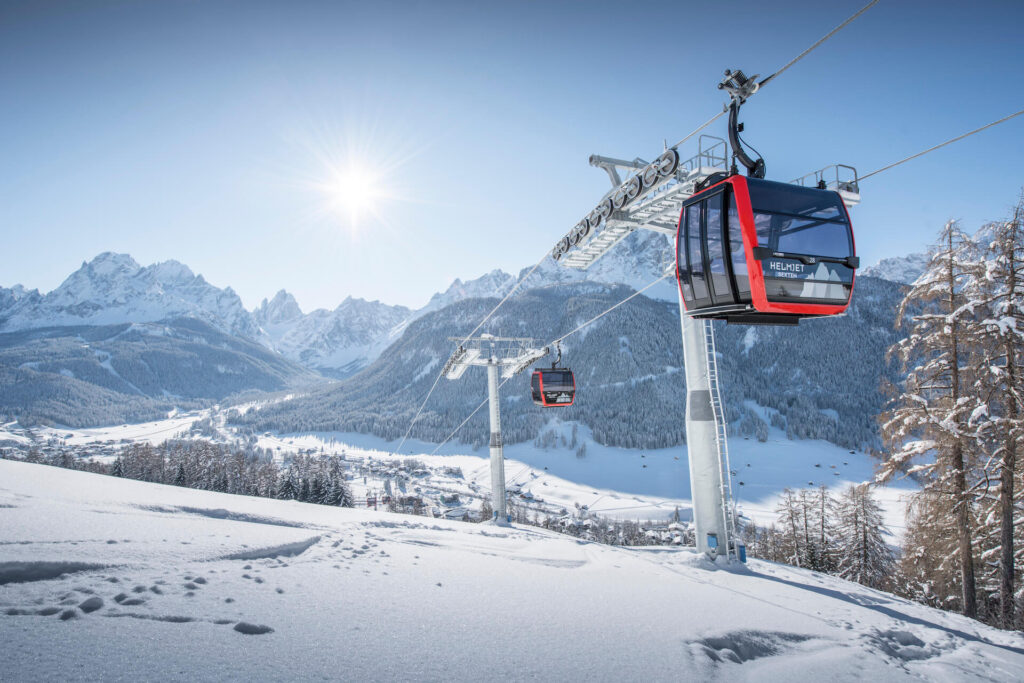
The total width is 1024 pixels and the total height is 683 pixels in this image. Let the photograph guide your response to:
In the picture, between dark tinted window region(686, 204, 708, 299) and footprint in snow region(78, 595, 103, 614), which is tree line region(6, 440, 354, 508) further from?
dark tinted window region(686, 204, 708, 299)

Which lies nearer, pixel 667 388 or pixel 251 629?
pixel 251 629

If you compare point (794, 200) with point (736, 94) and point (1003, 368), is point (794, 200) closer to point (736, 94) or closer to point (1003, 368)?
point (736, 94)

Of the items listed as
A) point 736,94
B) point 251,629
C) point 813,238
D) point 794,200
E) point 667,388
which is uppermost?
point 667,388

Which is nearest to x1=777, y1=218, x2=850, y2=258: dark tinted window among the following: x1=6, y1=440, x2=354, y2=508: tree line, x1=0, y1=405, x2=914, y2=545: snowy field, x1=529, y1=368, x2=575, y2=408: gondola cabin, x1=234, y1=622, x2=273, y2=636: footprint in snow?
x1=234, y1=622, x2=273, y2=636: footprint in snow

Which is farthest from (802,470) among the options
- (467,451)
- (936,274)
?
(936,274)

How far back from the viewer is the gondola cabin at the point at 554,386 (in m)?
18.2

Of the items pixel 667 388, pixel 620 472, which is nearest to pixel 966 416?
pixel 620 472

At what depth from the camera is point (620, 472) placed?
116 meters

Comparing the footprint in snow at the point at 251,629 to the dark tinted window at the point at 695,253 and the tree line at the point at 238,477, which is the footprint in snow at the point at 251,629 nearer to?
the dark tinted window at the point at 695,253

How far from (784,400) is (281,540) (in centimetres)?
17854

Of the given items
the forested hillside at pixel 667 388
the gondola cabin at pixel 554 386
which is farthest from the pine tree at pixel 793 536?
the forested hillside at pixel 667 388

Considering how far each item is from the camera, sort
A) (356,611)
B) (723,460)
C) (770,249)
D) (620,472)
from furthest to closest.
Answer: (620,472) → (723,460) → (770,249) → (356,611)

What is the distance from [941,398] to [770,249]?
29.8 feet

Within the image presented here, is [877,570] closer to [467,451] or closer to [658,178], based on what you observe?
[658,178]
